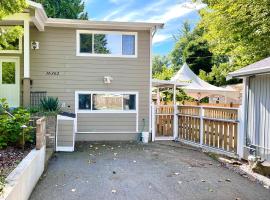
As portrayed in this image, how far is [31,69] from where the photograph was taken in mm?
11938

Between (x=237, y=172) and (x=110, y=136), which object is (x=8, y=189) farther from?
(x=110, y=136)

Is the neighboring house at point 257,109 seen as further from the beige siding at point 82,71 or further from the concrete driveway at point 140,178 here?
the beige siding at point 82,71

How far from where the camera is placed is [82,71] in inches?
480

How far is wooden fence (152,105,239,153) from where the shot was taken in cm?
953

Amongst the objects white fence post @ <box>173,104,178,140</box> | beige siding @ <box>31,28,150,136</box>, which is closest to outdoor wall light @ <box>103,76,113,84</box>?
beige siding @ <box>31,28,150,136</box>

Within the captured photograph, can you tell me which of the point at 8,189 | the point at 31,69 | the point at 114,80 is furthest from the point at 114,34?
the point at 8,189

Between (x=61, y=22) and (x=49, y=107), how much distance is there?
11.3 ft

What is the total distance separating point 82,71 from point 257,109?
6.77 meters

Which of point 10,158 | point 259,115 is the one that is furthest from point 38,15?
point 259,115

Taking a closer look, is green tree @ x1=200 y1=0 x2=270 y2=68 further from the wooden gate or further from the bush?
the bush

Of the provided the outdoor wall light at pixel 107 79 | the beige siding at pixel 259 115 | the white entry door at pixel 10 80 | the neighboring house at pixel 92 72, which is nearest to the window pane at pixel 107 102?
the neighboring house at pixel 92 72

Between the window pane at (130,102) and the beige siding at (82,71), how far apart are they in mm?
263

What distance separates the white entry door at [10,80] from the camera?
1190cm

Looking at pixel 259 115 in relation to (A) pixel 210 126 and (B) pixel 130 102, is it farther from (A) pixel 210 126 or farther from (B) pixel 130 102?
(B) pixel 130 102
